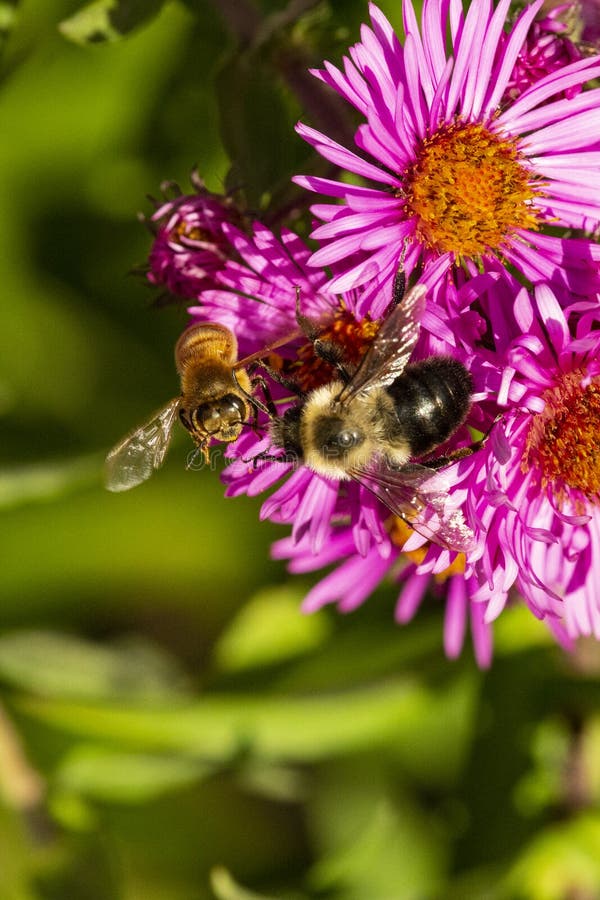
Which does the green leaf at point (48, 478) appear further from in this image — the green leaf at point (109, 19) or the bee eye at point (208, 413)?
the green leaf at point (109, 19)

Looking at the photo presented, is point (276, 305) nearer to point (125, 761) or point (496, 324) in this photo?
point (496, 324)

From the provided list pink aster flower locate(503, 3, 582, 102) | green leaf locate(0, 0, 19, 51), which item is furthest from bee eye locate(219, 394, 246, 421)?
green leaf locate(0, 0, 19, 51)

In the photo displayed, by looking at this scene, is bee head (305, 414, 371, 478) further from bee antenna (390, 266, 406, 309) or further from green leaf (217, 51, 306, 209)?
green leaf (217, 51, 306, 209)

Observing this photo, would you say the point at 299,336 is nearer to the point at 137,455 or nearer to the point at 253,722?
the point at 137,455

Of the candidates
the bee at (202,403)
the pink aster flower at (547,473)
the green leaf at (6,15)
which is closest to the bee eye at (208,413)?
the bee at (202,403)

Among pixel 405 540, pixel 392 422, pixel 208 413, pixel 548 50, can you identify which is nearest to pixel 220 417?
pixel 208 413

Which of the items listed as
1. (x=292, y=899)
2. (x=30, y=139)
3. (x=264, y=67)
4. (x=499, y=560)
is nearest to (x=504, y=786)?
(x=292, y=899)
